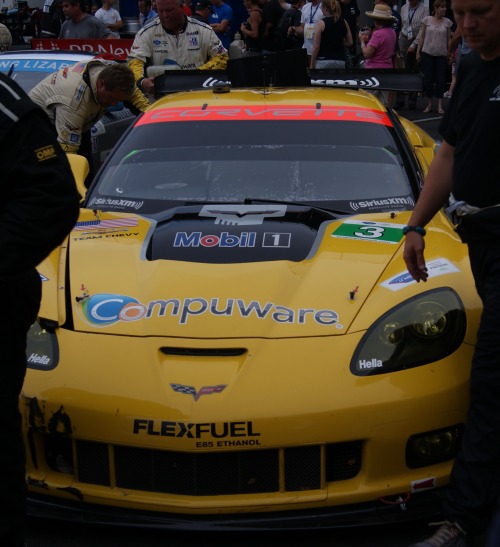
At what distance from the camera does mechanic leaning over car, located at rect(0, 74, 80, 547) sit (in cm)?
253

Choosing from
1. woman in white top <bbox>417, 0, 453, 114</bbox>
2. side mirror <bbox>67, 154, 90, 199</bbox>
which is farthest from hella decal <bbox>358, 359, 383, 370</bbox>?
woman in white top <bbox>417, 0, 453, 114</bbox>

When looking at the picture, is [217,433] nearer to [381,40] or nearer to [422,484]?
[422,484]

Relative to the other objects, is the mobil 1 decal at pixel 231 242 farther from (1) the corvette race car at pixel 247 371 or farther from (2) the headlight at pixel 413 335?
(2) the headlight at pixel 413 335

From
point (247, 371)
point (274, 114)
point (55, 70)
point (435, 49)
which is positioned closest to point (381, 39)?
point (435, 49)

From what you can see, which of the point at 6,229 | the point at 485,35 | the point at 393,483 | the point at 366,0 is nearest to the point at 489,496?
the point at 393,483

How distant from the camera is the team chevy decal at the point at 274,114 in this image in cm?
→ 496

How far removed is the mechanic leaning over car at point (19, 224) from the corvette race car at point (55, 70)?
5.60m

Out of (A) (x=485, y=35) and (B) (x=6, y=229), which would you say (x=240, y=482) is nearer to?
(B) (x=6, y=229)

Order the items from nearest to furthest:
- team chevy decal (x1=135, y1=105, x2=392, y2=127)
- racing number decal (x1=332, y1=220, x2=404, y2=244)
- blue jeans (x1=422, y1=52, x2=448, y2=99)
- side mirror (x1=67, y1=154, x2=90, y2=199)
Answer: racing number decal (x1=332, y1=220, x2=404, y2=244) → side mirror (x1=67, y1=154, x2=90, y2=199) → team chevy decal (x1=135, y1=105, x2=392, y2=127) → blue jeans (x1=422, y1=52, x2=448, y2=99)

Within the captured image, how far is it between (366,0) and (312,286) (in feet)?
58.8

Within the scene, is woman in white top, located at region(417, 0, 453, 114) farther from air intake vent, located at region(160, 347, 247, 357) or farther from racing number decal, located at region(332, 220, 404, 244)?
air intake vent, located at region(160, 347, 247, 357)

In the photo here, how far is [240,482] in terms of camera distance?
3184mm

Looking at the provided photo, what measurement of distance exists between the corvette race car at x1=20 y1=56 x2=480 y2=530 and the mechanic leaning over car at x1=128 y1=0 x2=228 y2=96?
448cm

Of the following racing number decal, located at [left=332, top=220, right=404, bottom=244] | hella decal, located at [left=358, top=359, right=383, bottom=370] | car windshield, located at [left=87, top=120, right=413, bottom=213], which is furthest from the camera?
car windshield, located at [left=87, top=120, right=413, bottom=213]
